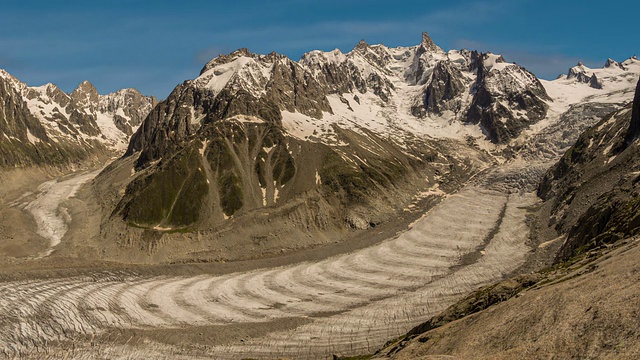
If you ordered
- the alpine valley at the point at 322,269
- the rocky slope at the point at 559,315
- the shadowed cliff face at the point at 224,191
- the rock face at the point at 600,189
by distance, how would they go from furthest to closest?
the shadowed cliff face at the point at 224,191
the rock face at the point at 600,189
the alpine valley at the point at 322,269
the rocky slope at the point at 559,315

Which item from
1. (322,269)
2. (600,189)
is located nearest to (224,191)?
(322,269)

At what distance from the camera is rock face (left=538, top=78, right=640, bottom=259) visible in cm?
7369

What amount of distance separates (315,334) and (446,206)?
414 feet

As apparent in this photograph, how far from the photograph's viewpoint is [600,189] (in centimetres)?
13538

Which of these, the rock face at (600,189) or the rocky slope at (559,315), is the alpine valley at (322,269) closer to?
the rocky slope at (559,315)

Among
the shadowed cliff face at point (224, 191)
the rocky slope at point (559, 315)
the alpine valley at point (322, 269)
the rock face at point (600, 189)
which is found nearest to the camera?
the rocky slope at point (559, 315)

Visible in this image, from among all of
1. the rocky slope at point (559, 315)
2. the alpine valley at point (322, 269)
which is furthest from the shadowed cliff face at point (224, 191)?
the rocky slope at point (559, 315)

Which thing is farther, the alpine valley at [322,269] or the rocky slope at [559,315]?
the alpine valley at [322,269]

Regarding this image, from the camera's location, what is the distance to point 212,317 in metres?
93.2

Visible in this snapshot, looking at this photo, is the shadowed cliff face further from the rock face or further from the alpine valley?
the rock face

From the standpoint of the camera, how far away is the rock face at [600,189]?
73688mm

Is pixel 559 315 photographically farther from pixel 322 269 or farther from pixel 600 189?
pixel 600 189

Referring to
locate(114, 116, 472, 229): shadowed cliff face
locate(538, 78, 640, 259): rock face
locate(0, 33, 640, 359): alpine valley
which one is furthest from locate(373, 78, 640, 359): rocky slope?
locate(114, 116, 472, 229): shadowed cliff face

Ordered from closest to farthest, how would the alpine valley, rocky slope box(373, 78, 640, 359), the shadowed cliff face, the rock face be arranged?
1. rocky slope box(373, 78, 640, 359)
2. the alpine valley
3. the rock face
4. the shadowed cliff face
